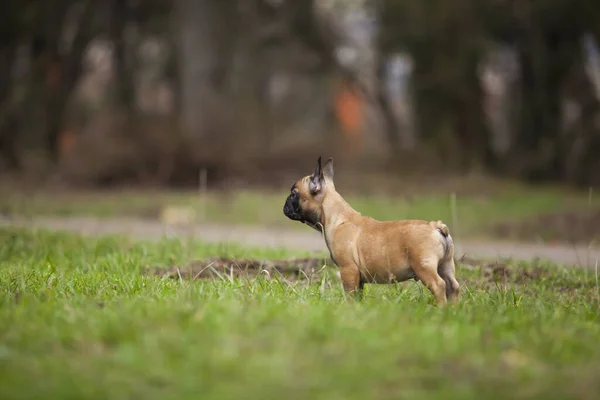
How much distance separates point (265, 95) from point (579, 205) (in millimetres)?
21568

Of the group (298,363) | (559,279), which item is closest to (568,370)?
(298,363)

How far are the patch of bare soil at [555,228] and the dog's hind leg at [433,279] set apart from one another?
882 centimetres

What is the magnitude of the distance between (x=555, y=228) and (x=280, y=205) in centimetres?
652

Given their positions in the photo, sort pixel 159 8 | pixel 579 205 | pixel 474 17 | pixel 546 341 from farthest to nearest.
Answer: pixel 159 8 → pixel 474 17 → pixel 579 205 → pixel 546 341

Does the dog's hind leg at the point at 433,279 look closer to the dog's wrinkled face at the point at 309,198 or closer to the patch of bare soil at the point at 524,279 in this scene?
the dog's wrinkled face at the point at 309,198

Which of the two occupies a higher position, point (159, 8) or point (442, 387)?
point (159, 8)

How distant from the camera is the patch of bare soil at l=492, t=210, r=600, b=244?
15.2 meters

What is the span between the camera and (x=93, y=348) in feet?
15.8

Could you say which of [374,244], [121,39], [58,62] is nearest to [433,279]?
[374,244]

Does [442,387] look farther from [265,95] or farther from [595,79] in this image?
[265,95]

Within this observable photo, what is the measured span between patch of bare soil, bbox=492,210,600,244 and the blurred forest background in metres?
8.15

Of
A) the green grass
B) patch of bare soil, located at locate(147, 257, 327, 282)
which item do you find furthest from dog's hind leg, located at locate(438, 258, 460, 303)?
the green grass

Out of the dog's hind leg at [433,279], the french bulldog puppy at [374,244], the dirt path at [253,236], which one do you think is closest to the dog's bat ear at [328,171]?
the french bulldog puppy at [374,244]

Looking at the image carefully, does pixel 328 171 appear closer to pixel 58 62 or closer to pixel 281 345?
pixel 281 345
